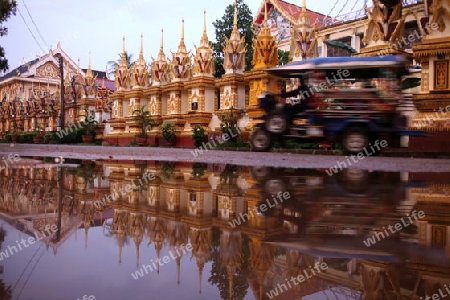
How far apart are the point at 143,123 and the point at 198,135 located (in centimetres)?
541

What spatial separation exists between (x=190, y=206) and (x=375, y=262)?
6.72ft

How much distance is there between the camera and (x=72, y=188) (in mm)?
5016

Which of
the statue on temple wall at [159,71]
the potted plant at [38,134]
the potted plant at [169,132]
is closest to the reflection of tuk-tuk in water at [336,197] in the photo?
the potted plant at [169,132]

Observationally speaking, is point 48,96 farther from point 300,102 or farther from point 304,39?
point 300,102

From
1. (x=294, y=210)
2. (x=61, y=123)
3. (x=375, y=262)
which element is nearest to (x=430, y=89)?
(x=294, y=210)

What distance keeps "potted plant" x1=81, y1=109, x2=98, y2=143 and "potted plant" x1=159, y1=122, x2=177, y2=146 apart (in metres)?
10.3

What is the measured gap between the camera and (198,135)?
20203 mm

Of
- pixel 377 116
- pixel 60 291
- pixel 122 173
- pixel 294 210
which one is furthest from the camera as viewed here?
pixel 377 116

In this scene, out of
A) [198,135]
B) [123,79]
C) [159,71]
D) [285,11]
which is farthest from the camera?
[285,11]

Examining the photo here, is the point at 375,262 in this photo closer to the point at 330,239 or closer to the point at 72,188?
the point at 330,239

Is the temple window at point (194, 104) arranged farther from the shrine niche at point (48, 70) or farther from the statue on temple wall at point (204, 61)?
the shrine niche at point (48, 70)

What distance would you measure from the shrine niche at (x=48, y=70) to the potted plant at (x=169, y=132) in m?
44.5

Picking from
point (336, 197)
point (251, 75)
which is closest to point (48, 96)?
point (251, 75)

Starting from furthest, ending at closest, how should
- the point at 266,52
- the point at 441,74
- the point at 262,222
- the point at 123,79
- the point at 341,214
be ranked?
1. the point at 123,79
2. the point at 266,52
3. the point at 441,74
4. the point at 341,214
5. the point at 262,222
